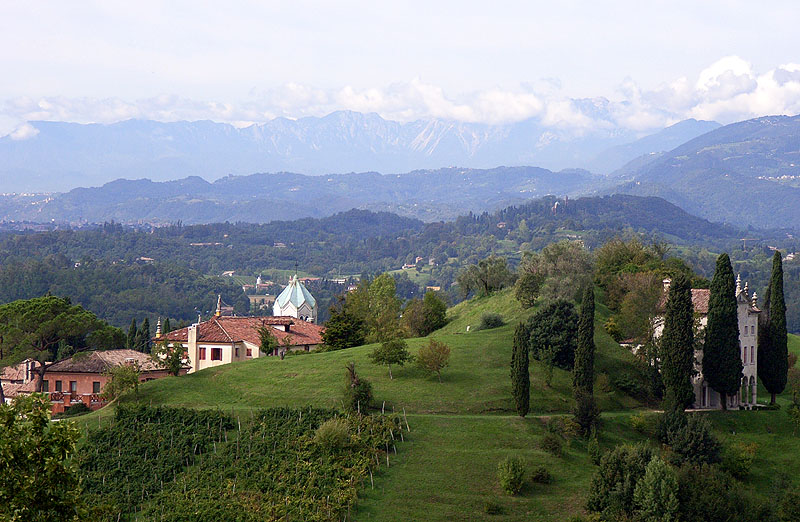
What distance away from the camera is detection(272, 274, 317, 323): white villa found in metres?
123

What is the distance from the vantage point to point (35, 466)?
23.8 m

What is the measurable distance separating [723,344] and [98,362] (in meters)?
44.6

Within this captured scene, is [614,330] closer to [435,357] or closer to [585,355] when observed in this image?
[585,355]

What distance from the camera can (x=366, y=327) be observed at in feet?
258

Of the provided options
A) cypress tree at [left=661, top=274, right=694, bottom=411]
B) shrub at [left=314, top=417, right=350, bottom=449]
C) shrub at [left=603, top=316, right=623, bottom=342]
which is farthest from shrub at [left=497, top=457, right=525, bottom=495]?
shrub at [left=603, top=316, right=623, bottom=342]

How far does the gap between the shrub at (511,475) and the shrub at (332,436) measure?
835 cm

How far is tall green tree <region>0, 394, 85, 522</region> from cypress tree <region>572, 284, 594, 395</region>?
122 feet

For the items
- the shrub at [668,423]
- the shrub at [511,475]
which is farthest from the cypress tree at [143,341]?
the shrub at [668,423]

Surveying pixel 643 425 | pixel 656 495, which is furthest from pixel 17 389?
pixel 656 495

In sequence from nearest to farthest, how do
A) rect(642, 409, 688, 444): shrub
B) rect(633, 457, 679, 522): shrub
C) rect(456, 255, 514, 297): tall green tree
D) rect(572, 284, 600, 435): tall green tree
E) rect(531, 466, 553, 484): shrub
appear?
rect(633, 457, 679, 522): shrub < rect(531, 466, 553, 484): shrub < rect(642, 409, 688, 444): shrub < rect(572, 284, 600, 435): tall green tree < rect(456, 255, 514, 297): tall green tree

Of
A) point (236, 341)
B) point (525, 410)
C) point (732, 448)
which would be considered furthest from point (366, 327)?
point (732, 448)

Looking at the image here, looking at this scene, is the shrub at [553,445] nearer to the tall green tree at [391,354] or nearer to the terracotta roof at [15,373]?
the tall green tree at [391,354]

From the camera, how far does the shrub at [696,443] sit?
5109cm

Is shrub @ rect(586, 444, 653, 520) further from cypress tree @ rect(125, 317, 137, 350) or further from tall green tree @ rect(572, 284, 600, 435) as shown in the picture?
cypress tree @ rect(125, 317, 137, 350)
